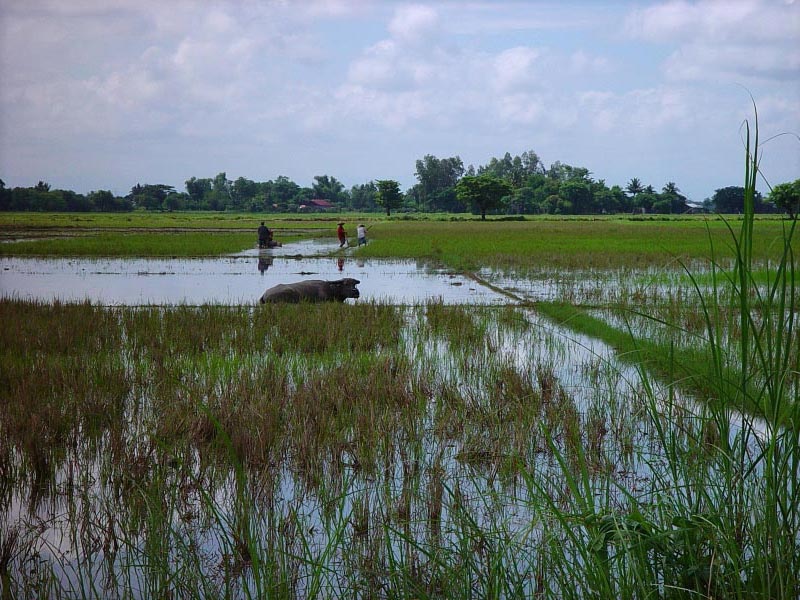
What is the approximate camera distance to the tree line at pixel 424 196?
73125 millimetres

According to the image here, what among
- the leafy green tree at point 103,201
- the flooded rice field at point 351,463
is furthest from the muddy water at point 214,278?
the leafy green tree at point 103,201

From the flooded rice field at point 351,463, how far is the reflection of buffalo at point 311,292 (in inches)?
62.0

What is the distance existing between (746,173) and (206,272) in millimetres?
15082

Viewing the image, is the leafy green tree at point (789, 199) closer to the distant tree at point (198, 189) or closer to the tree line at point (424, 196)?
the tree line at point (424, 196)

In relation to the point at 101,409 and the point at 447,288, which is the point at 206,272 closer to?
the point at 447,288

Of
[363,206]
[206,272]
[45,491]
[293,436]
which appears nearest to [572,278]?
[206,272]

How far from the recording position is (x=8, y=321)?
27.0 ft

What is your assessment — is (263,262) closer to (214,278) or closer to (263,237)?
(214,278)

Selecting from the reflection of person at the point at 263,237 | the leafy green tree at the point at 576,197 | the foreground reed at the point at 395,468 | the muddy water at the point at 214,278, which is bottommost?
the foreground reed at the point at 395,468

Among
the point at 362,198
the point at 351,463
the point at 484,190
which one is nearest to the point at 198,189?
the point at 362,198

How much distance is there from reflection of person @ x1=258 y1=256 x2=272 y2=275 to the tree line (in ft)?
145

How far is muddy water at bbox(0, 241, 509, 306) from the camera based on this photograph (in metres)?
11.5

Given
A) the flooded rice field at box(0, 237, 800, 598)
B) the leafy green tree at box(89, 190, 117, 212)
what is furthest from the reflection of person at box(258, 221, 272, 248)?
the leafy green tree at box(89, 190, 117, 212)

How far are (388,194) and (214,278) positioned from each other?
7570cm
